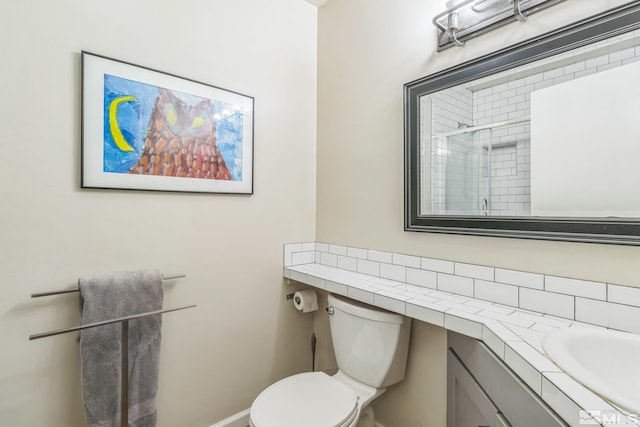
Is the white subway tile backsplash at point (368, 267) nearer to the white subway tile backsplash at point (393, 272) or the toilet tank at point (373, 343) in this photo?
the white subway tile backsplash at point (393, 272)

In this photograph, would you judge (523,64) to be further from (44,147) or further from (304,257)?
(44,147)

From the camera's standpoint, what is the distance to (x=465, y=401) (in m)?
1.03

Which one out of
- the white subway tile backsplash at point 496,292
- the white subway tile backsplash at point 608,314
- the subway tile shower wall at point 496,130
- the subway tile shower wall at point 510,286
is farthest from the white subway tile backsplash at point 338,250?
the white subway tile backsplash at point 608,314

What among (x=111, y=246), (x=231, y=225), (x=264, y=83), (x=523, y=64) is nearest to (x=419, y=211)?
(x=523, y=64)

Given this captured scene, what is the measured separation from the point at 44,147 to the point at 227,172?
27.5 inches

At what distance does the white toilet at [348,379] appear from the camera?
118cm

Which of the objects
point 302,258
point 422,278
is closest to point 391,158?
point 422,278

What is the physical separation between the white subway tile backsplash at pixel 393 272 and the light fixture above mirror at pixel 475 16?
995 millimetres

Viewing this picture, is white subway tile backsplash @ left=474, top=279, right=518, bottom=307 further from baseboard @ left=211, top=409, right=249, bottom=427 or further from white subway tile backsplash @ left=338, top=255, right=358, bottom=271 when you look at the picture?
baseboard @ left=211, top=409, right=249, bottom=427

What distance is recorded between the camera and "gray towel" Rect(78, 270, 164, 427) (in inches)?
45.3

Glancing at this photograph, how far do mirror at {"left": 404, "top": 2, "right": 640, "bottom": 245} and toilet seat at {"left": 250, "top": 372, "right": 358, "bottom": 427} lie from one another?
0.80 m

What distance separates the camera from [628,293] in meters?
0.89

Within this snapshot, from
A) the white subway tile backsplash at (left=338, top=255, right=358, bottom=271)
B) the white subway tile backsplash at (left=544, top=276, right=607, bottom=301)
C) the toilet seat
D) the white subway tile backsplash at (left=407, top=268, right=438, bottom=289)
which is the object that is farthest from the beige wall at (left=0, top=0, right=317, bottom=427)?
the white subway tile backsplash at (left=544, top=276, right=607, bottom=301)

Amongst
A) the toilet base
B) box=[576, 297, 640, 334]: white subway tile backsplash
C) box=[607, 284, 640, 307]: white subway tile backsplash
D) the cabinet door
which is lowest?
the toilet base
